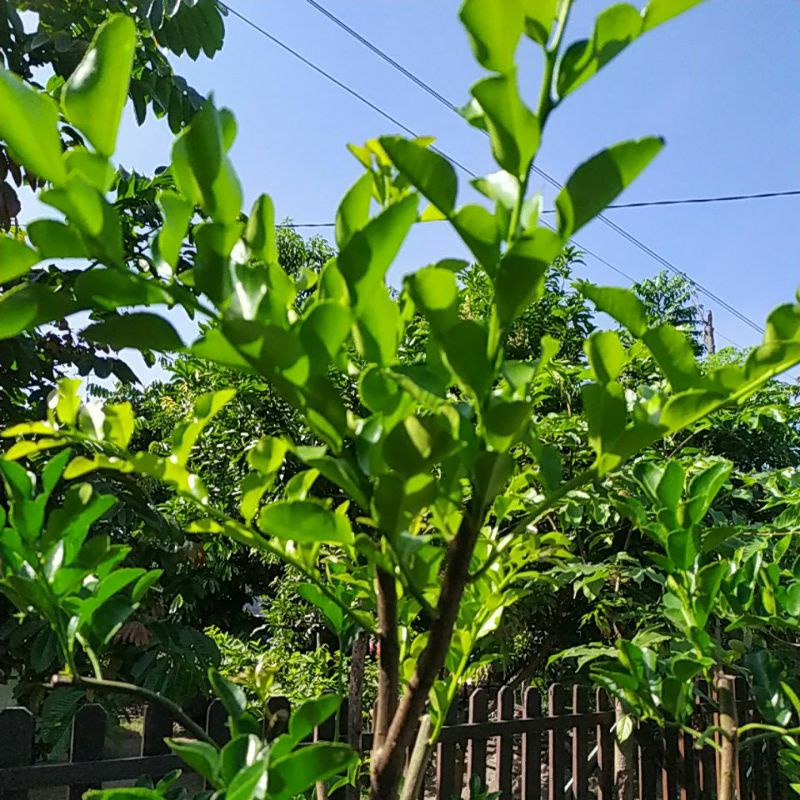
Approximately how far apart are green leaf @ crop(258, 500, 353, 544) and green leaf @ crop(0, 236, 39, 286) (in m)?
0.21

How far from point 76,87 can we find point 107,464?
0.31 meters

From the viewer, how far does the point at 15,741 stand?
141 cm

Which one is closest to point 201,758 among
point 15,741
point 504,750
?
point 15,741

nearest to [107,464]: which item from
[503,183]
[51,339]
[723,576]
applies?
[503,183]

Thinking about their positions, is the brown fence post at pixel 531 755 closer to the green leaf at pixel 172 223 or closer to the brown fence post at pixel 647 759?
the brown fence post at pixel 647 759

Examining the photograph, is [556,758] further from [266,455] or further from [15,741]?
[266,455]

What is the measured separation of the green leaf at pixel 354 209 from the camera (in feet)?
1.74

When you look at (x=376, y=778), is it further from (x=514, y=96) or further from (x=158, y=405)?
(x=158, y=405)

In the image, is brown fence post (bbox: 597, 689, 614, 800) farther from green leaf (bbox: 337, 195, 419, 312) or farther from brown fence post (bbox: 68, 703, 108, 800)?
green leaf (bbox: 337, 195, 419, 312)

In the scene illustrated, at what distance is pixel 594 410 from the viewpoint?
495 millimetres

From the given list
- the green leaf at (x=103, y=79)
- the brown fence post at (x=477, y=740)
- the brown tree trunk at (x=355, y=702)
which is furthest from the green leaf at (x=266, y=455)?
the brown fence post at (x=477, y=740)

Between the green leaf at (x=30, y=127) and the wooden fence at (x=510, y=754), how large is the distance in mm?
1306

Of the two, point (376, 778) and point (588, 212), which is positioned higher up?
point (588, 212)

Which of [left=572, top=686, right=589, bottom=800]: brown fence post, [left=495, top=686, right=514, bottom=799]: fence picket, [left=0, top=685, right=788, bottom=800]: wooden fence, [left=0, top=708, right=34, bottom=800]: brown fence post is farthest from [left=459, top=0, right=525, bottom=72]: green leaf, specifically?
[left=572, top=686, right=589, bottom=800]: brown fence post
